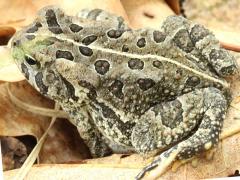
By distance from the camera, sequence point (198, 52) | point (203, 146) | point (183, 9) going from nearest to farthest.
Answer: point (203, 146), point (198, 52), point (183, 9)

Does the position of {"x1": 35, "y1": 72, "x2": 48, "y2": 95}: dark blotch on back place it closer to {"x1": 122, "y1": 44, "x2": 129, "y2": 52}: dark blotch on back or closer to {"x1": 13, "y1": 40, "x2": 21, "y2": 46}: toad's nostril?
{"x1": 13, "y1": 40, "x2": 21, "y2": 46}: toad's nostril

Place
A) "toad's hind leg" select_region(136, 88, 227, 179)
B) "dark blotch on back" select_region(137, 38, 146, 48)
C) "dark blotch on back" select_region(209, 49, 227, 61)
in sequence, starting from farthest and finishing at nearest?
"dark blotch on back" select_region(209, 49, 227, 61) < "dark blotch on back" select_region(137, 38, 146, 48) < "toad's hind leg" select_region(136, 88, 227, 179)

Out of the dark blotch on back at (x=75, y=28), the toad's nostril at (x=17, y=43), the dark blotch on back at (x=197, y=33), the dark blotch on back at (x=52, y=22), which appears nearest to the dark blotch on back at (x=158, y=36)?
the dark blotch on back at (x=197, y=33)

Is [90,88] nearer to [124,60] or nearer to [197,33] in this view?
[124,60]

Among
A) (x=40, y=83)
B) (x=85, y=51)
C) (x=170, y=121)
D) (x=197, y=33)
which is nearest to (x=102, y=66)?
(x=85, y=51)

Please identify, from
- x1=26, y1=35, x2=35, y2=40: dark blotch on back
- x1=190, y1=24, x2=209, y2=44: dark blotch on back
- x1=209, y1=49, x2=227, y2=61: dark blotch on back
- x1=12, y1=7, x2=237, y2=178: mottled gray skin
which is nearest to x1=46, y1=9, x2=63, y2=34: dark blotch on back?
x1=12, y1=7, x2=237, y2=178: mottled gray skin

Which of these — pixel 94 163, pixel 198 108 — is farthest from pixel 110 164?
pixel 198 108

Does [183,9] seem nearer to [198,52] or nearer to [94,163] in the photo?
[198,52]
